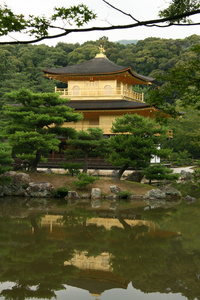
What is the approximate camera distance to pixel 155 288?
586cm

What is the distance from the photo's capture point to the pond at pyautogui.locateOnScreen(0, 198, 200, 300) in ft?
18.8

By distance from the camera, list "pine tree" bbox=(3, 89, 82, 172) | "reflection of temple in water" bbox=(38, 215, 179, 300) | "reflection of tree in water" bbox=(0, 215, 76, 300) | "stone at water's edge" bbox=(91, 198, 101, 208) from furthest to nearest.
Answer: "pine tree" bbox=(3, 89, 82, 172)
"stone at water's edge" bbox=(91, 198, 101, 208)
"reflection of temple in water" bbox=(38, 215, 179, 300)
"reflection of tree in water" bbox=(0, 215, 76, 300)

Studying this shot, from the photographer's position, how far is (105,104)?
2720 cm

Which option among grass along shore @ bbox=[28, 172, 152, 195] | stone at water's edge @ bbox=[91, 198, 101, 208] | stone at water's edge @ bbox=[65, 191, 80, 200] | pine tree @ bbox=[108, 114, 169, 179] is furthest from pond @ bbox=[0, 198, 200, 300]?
pine tree @ bbox=[108, 114, 169, 179]

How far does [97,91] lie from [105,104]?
7.76ft

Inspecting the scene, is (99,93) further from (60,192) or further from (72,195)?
(72,195)

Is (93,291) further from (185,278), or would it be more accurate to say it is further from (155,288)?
(185,278)

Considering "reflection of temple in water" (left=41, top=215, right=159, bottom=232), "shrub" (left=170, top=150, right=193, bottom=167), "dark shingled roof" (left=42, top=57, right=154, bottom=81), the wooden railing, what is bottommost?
"shrub" (left=170, top=150, right=193, bottom=167)

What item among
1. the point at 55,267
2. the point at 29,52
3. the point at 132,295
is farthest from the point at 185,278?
the point at 29,52

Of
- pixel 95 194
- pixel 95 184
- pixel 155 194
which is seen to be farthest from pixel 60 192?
pixel 155 194

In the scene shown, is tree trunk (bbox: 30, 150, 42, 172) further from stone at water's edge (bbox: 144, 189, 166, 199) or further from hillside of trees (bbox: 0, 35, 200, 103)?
hillside of trees (bbox: 0, 35, 200, 103)

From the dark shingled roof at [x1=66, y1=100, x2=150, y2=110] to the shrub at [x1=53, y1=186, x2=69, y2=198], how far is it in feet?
35.7

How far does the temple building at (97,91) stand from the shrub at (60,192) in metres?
11.3

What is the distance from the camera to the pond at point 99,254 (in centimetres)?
573
